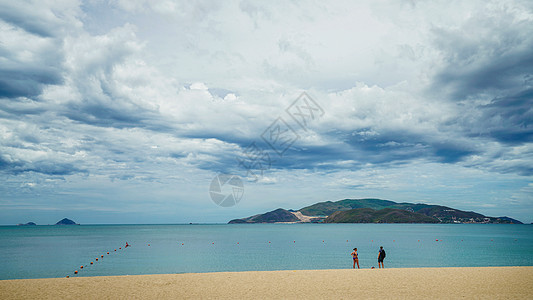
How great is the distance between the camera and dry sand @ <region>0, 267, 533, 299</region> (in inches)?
785

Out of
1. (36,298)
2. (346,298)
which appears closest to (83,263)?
(36,298)

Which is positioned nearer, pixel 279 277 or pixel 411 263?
pixel 279 277

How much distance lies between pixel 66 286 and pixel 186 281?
7.71 metres

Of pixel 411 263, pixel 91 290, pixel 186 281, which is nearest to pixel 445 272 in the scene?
→ pixel 411 263

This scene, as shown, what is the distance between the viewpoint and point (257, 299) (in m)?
18.9

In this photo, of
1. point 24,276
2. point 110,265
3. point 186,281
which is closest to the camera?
point 186,281

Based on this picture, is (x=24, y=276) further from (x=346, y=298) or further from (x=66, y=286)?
(x=346, y=298)

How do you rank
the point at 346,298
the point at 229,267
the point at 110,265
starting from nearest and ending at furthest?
the point at 346,298 → the point at 229,267 → the point at 110,265

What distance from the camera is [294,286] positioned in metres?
22.5

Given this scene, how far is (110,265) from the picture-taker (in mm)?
43938

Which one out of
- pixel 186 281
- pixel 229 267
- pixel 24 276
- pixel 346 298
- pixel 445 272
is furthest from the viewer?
pixel 229 267

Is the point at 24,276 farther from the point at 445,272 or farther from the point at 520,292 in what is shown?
the point at 520,292

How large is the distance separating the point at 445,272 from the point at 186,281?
20467mm

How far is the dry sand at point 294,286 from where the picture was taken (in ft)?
65.4
